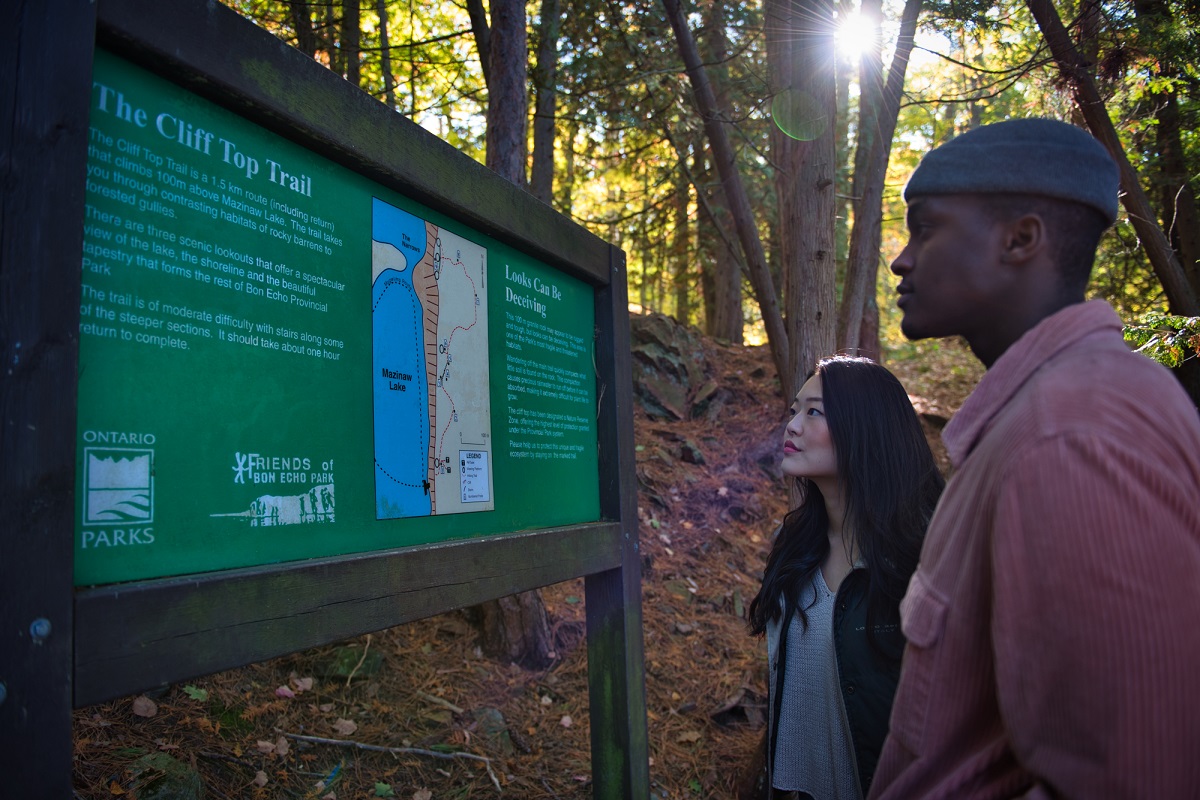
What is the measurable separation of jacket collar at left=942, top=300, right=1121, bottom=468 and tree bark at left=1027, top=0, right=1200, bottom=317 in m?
7.28

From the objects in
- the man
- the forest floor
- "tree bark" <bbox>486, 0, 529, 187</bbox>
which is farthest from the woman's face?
"tree bark" <bbox>486, 0, 529, 187</bbox>

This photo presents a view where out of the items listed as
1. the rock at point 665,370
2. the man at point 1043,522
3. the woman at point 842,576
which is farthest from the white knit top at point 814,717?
the rock at point 665,370

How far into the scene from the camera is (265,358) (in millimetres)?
1867

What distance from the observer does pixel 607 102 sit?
9.98 meters

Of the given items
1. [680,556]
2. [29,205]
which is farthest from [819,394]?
[680,556]

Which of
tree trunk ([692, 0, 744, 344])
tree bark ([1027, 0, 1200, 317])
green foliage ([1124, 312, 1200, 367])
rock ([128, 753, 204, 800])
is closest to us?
rock ([128, 753, 204, 800])

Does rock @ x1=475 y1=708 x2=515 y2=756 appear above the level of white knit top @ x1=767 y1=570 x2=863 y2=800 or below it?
below

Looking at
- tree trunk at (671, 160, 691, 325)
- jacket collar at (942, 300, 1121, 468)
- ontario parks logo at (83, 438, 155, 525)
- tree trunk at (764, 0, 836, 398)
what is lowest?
ontario parks logo at (83, 438, 155, 525)

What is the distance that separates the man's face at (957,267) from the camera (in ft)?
5.12

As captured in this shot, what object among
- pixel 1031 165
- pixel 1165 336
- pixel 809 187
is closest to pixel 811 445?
pixel 1031 165

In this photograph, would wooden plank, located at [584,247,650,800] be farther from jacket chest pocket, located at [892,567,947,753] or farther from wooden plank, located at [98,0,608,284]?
jacket chest pocket, located at [892,567,947,753]

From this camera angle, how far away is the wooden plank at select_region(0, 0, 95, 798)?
1.31 metres

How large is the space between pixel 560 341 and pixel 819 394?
112cm

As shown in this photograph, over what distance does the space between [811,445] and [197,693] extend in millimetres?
3173
